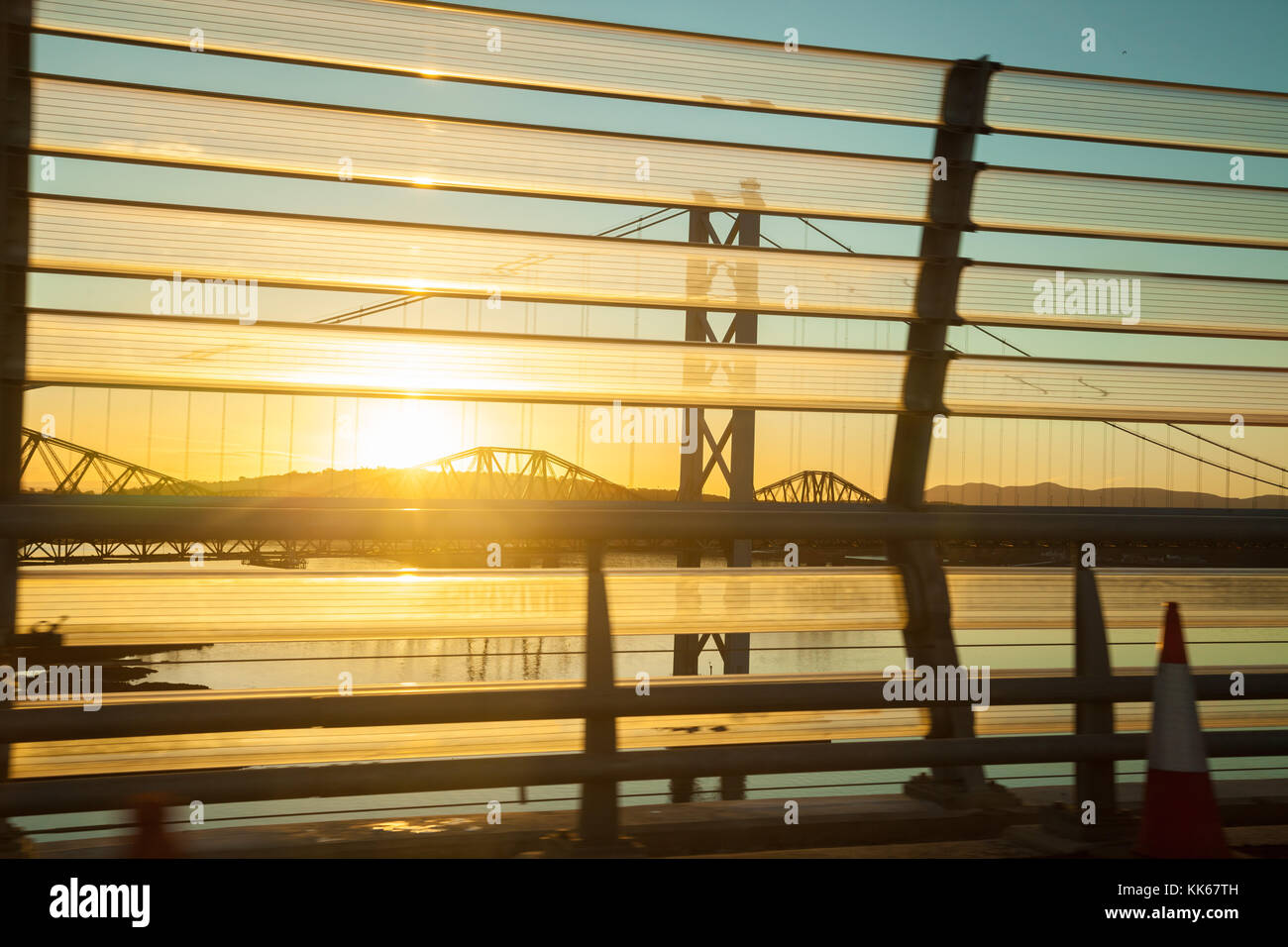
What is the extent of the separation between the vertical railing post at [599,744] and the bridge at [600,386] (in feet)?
0.05

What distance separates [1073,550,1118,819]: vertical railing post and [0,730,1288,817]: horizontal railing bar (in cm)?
11

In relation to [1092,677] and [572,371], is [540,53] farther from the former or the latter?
[1092,677]

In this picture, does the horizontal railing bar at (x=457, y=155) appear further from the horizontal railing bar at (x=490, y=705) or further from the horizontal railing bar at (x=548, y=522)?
the horizontal railing bar at (x=490, y=705)

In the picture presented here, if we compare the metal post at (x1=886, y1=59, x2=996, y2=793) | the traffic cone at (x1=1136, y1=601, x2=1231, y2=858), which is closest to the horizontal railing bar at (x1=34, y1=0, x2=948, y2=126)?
the metal post at (x1=886, y1=59, x2=996, y2=793)

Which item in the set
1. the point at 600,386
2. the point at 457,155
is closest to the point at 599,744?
the point at 600,386

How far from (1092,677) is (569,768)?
2067 millimetres

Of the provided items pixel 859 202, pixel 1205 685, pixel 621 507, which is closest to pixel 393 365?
pixel 621 507

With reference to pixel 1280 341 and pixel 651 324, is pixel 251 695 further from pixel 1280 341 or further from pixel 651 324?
pixel 1280 341

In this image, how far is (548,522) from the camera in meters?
3.71

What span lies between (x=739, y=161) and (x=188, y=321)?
2.39m

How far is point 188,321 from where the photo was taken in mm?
4168

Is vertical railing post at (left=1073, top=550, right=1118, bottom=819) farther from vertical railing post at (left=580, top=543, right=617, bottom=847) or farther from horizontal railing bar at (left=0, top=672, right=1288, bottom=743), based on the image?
vertical railing post at (left=580, top=543, right=617, bottom=847)

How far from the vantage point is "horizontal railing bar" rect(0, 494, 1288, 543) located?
337cm

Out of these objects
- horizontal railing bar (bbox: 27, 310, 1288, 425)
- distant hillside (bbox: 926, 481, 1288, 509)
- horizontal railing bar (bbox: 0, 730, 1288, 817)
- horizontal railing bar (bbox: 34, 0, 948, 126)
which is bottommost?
horizontal railing bar (bbox: 0, 730, 1288, 817)
